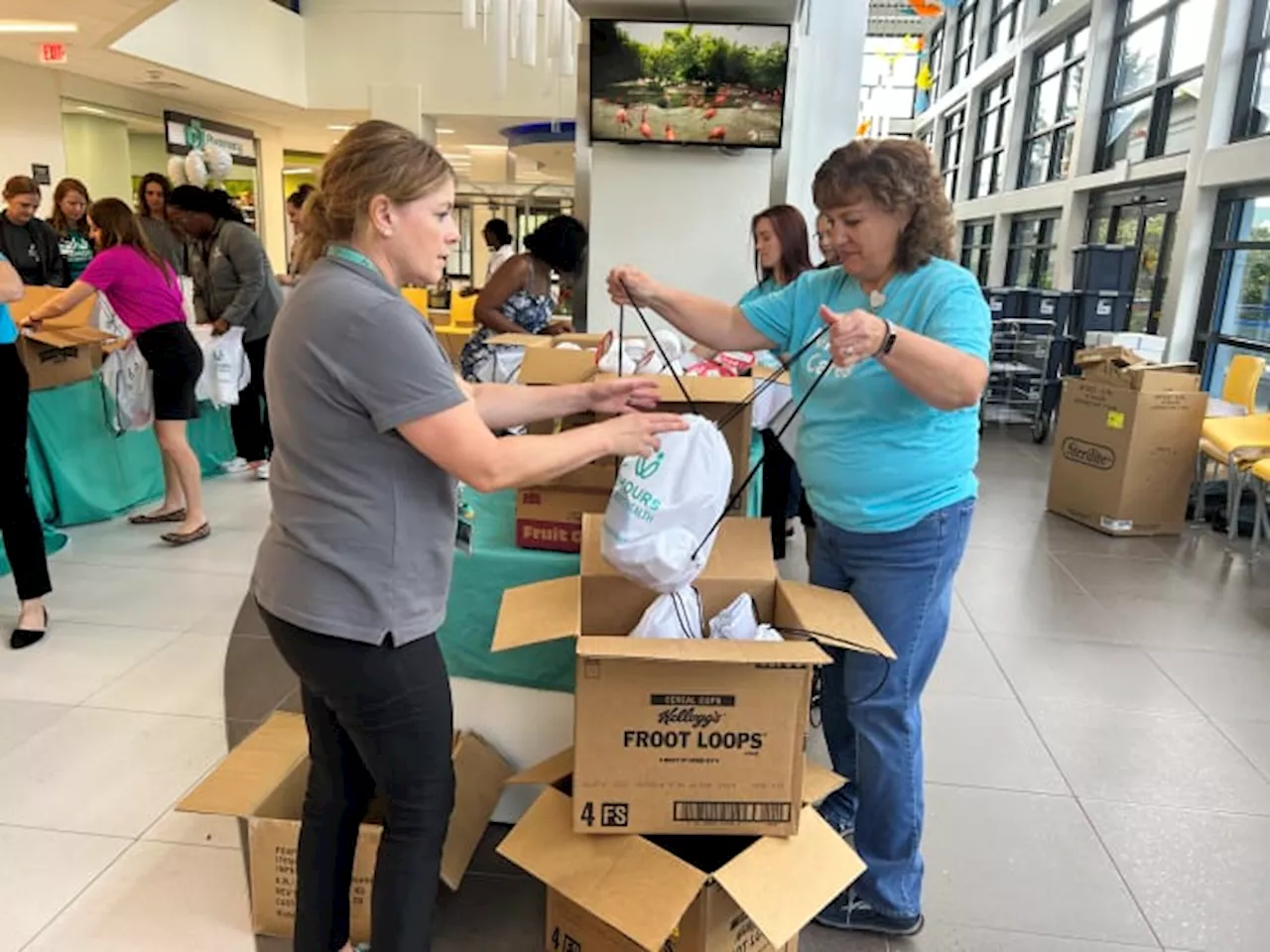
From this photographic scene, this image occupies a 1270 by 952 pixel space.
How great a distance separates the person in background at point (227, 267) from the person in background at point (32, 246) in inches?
54.7

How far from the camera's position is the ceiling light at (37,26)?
6410mm

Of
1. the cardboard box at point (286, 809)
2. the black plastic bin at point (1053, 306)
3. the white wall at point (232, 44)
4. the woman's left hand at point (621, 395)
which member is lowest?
the cardboard box at point (286, 809)

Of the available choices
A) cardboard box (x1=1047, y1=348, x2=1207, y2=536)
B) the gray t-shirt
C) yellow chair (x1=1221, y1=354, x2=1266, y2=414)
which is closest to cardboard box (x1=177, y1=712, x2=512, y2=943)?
the gray t-shirt

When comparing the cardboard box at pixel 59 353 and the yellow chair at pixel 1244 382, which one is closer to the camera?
the cardboard box at pixel 59 353

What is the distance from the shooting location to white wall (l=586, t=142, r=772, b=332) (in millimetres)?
4379

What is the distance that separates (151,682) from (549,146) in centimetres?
991

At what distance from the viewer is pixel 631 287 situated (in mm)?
1855

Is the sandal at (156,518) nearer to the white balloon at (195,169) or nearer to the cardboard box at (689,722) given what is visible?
the cardboard box at (689,722)

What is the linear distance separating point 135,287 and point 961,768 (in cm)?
353

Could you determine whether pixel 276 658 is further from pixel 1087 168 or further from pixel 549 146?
pixel 1087 168

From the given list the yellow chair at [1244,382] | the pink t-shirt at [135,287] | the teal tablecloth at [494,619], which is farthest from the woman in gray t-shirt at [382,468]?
the yellow chair at [1244,382]

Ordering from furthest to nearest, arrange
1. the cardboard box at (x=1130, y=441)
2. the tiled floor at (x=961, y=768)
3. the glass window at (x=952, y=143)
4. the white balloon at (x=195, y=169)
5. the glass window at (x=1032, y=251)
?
the glass window at (x=952, y=143) < the glass window at (x=1032, y=251) < the white balloon at (x=195, y=169) < the cardboard box at (x=1130, y=441) < the tiled floor at (x=961, y=768)

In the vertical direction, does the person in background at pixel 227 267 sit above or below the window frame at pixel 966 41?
below

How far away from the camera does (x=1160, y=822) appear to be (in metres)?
2.31
